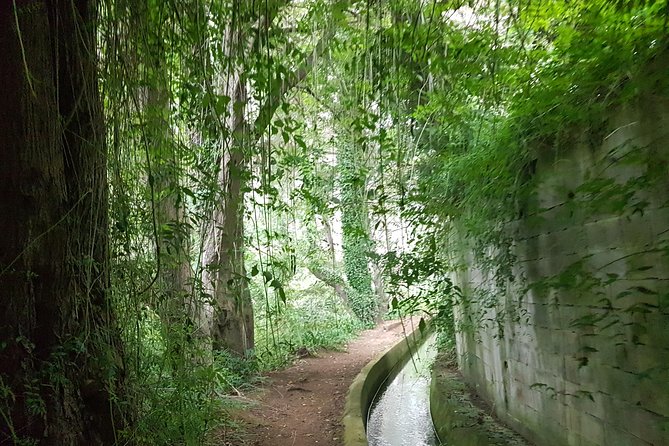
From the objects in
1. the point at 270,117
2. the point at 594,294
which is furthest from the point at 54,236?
the point at 594,294

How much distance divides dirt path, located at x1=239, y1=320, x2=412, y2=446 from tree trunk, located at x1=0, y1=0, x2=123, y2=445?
2398 mm

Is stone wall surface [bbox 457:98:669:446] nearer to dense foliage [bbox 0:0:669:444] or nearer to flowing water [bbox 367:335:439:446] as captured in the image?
dense foliage [bbox 0:0:669:444]

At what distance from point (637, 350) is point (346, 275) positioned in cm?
1099

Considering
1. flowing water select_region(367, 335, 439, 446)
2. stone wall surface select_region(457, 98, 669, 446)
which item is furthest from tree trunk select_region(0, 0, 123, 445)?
flowing water select_region(367, 335, 439, 446)

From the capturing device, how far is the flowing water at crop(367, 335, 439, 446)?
5.95m

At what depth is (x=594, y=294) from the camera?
2918 mm

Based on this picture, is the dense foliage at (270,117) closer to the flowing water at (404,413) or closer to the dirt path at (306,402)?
the dirt path at (306,402)

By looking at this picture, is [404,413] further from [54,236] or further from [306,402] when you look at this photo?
[54,236]

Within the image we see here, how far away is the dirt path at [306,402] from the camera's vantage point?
4875 mm

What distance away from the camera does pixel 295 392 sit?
6.62 metres

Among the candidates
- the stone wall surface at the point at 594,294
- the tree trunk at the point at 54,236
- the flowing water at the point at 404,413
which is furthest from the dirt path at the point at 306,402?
the tree trunk at the point at 54,236

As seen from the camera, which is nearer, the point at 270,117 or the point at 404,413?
the point at 270,117

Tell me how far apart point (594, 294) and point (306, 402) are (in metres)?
4.20

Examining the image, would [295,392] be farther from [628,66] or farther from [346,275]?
[346,275]
